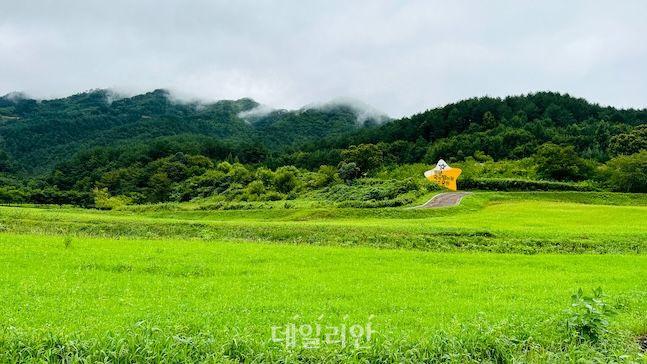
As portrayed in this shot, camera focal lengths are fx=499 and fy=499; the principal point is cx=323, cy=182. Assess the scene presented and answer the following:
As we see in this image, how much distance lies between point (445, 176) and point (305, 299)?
6356 centimetres

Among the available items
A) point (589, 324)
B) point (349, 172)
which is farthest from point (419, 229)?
point (349, 172)

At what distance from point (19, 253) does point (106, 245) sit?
4474 mm

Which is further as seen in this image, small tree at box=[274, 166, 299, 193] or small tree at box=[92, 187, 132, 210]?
small tree at box=[274, 166, 299, 193]

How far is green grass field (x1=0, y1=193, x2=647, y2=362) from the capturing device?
8.62 metres

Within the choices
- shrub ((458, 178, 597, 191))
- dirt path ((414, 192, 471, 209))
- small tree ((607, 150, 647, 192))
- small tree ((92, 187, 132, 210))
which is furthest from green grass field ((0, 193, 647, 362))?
small tree ((92, 187, 132, 210))

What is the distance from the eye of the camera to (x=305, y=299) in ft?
42.9

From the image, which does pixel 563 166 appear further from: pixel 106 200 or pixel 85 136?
pixel 85 136

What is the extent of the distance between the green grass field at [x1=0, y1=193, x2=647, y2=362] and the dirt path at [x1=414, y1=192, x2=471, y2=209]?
2738 cm

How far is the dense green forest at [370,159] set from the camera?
8194cm

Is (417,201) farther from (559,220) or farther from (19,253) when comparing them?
(19,253)

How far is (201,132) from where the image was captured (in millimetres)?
Result: 197500

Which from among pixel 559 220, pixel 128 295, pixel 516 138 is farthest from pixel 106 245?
pixel 516 138

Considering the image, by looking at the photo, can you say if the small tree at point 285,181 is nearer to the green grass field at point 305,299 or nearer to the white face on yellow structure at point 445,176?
the white face on yellow structure at point 445,176

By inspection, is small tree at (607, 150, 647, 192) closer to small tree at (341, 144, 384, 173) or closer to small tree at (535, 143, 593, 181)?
small tree at (535, 143, 593, 181)
